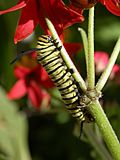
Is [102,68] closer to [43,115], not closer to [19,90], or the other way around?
[19,90]

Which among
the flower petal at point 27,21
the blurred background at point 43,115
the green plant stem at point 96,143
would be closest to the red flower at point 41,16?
the flower petal at point 27,21

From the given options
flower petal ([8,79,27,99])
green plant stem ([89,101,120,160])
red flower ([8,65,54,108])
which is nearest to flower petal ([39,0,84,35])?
green plant stem ([89,101,120,160])

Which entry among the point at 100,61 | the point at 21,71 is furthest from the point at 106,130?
the point at 21,71

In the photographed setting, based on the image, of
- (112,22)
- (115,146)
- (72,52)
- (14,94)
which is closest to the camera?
(115,146)

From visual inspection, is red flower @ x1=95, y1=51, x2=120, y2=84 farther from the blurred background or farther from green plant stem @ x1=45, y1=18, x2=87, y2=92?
green plant stem @ x1=45, y1=18, x2=87, y2=92

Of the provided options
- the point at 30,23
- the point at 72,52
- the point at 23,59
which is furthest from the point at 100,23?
the point at 30,23

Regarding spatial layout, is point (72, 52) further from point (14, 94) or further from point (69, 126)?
point (69, 126)
